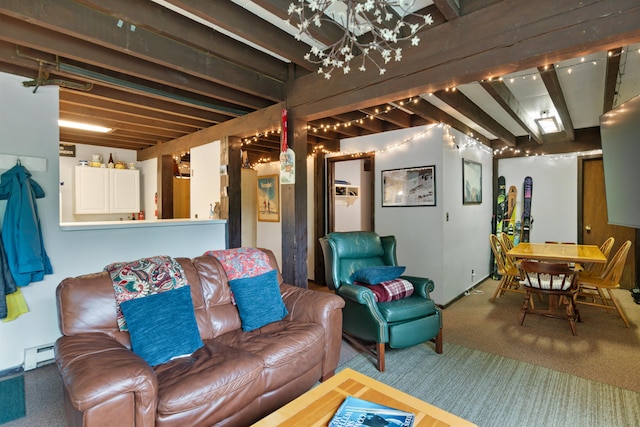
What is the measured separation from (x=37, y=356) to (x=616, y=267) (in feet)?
18.5

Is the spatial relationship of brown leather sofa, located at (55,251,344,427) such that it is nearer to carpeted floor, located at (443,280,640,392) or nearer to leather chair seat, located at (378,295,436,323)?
leather chair seat, located at (378,295,436,323)

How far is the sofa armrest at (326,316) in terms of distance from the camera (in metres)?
2.33

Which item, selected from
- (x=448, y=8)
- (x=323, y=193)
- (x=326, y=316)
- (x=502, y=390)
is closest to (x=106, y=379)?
(x=326, y=316)

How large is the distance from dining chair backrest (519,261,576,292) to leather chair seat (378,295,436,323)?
4.23ft

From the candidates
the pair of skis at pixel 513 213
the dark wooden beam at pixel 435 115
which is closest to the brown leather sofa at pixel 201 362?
the dark wooden beam at pixel 435 115

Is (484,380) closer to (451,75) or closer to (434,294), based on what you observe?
(434,294)

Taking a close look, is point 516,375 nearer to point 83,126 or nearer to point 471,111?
point 471,111

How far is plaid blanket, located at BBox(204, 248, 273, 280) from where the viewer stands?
2455 mm

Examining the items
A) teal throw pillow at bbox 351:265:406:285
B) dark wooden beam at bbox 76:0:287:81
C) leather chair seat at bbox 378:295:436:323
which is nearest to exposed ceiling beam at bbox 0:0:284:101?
dark wooden beam at bbox 76:0:287:81

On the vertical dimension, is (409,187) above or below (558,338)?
above

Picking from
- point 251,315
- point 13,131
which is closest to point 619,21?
point 251,315

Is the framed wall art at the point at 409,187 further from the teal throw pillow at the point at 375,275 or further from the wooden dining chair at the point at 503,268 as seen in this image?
the teal throw pillow at the point at 375,275

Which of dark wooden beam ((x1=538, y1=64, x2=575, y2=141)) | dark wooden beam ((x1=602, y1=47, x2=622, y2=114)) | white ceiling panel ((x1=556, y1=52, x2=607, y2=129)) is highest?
white ceiling panel ((x1=556, y1=52, x2=607, y2=129))

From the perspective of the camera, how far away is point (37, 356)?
108 inches
